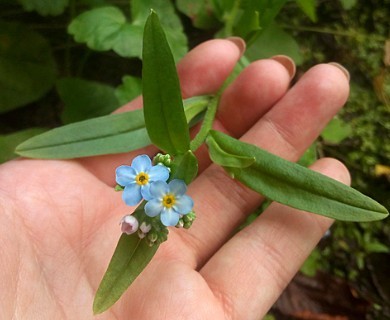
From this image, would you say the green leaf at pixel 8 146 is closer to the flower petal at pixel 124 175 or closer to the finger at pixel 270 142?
the finger at pixel 270 142

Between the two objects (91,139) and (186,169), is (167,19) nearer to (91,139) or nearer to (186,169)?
(91,139)

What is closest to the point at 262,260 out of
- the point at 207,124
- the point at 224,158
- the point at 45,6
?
the point at 224,158

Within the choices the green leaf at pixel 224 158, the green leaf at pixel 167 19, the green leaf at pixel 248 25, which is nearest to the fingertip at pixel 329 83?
the green leaf at pixel 248 25

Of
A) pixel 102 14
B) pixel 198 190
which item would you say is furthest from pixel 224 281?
pixel 102 14

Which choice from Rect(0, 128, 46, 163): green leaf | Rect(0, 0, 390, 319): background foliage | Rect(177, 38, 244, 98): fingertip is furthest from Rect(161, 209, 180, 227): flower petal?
Rect(0, 128, 46, 163): green leaf

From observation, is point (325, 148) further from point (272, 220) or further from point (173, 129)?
point (173, 129)

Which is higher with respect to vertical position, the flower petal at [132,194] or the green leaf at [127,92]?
the flower petal at [132,194]

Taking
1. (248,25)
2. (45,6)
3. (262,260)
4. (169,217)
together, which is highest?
(248,25)
